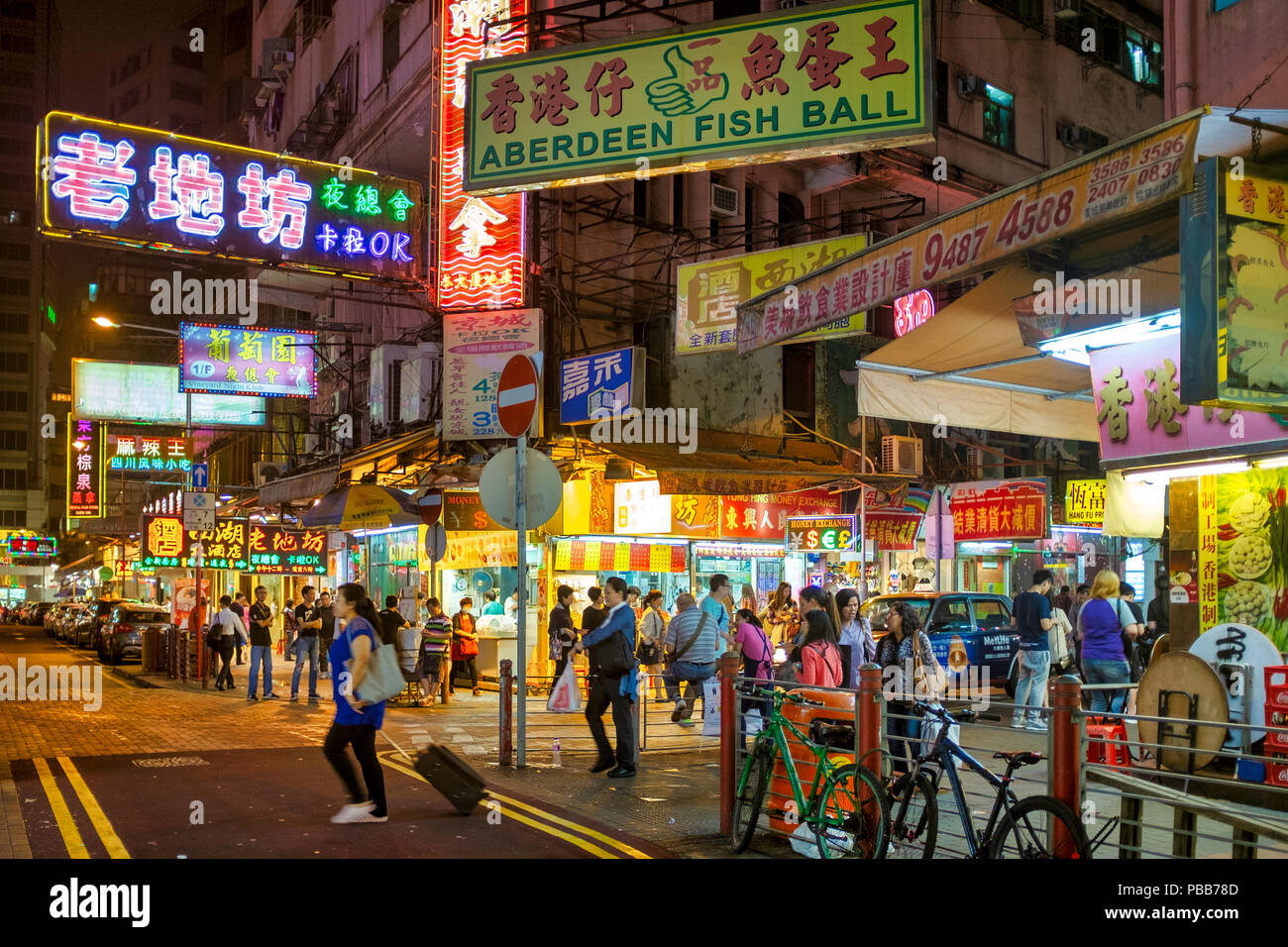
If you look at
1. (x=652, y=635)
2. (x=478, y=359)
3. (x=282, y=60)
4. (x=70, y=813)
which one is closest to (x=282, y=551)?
(x=478, y=359)

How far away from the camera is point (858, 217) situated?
25.5 m

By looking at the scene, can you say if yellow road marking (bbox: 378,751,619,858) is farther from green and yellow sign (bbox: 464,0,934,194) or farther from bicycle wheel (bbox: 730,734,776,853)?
green and yellow sign (bbox: 464,0,934,194)

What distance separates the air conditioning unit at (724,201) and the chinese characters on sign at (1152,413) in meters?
15.0

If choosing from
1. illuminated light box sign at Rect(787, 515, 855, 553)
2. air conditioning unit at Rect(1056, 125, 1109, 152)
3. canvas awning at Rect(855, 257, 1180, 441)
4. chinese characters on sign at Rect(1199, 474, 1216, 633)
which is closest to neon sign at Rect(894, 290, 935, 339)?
illuminated light box sign at Rect(787, 515, 855, 553)

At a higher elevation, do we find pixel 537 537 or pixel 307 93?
pixel 307 93

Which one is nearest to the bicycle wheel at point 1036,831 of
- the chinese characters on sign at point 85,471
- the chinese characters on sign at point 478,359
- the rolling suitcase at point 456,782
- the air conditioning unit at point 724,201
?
the rolling suitcase at point 456,782

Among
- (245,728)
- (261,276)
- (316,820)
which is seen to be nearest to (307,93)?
(261,276)

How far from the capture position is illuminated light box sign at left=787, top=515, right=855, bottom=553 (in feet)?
69.4

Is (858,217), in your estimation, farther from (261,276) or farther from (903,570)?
(261,276)

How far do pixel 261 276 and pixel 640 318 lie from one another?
1255cm

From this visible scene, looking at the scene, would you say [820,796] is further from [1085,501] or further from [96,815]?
[1085,501]

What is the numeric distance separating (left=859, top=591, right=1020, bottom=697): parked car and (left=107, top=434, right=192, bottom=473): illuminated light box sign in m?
28.3

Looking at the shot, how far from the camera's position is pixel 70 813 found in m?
9.19
